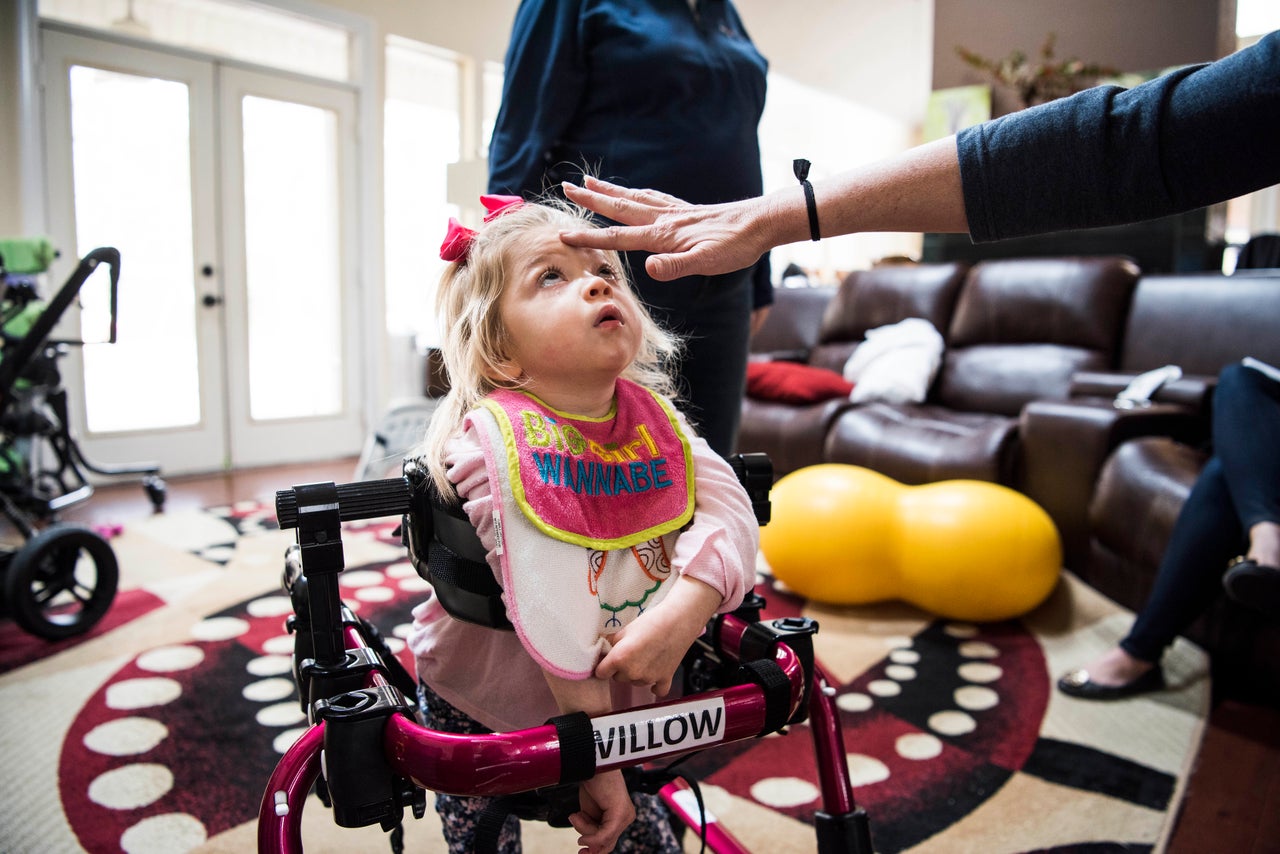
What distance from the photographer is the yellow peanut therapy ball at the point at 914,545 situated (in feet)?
6.15

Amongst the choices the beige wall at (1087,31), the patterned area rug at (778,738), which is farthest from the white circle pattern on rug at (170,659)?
the beige wall at (1087,31)

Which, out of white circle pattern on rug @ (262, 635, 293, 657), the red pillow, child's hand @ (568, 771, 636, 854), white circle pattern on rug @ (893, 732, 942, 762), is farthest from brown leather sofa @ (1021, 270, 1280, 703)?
white circle pattern on rug @ (262, 635, 293, 657)

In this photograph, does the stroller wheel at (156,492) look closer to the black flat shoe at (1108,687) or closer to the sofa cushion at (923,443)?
the sofa cushion at (923,443)

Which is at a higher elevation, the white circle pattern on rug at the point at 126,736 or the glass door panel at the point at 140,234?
the glass door panel at the point at 140,234

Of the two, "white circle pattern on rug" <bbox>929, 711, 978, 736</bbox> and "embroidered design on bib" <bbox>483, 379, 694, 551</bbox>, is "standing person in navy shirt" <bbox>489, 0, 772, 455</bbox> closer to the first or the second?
"embroidered design on bib" <bbox>483, 379, 694, 551</bbox>

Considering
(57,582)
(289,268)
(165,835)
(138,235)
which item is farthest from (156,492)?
(165,835)

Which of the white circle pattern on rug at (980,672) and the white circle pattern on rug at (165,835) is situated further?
the white circle pattern on rug at (980,672)

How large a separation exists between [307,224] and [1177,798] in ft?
14.4

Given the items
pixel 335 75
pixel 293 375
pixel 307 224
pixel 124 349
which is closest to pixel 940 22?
pixel 335 75

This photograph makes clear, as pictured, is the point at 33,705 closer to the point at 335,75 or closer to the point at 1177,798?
the point at 1177,798

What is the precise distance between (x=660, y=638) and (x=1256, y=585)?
1.24 meters

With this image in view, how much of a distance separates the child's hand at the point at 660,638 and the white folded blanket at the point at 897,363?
253cm

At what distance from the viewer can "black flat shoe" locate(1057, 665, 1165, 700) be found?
1.62 m

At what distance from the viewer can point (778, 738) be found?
1462 mm
